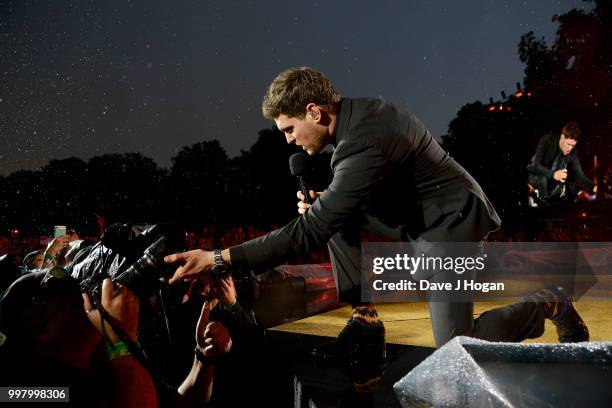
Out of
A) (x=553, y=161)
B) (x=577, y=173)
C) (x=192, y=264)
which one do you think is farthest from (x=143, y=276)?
(x=577, y=173)

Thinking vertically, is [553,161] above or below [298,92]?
below

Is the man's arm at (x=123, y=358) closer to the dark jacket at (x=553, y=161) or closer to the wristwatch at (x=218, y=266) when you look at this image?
the wristwatch at (x=218, y=266)

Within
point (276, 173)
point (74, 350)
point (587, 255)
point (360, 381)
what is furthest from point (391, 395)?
point (276, 173)

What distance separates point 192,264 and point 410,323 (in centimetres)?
405

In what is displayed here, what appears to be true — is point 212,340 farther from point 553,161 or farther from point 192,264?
point 553,161

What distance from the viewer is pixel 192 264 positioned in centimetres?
239

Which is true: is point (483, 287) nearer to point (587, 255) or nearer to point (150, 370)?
point (587, 255)

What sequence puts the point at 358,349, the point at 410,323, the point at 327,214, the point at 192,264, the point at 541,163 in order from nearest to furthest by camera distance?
1. the point at 192,264
2. the point at 327,214
3. the point at 358,349
4. the point at 410,323
5. the point at 541,163

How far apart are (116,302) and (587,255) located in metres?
10.1

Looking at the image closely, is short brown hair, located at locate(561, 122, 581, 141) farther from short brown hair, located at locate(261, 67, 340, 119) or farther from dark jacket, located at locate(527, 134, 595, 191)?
short brown hair, located at locate(261, 67, 340, 119)

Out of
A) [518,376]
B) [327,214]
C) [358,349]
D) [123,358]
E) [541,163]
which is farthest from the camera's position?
[541,163]

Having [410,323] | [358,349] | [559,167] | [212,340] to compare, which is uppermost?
[212,340]

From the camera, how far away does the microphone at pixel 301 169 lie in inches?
124

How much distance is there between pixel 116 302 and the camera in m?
1.69
